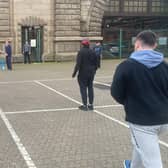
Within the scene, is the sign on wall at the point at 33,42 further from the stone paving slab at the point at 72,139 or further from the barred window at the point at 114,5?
the stone paving slab at the point at 72,139

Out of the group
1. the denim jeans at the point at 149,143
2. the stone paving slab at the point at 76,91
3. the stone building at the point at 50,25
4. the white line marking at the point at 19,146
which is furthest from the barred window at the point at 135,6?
the denim jeans at the point at 149,143

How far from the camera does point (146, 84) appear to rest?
4262 mm

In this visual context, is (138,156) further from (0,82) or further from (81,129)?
(0,82)

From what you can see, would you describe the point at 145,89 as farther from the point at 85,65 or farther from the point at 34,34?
the point at 34,34

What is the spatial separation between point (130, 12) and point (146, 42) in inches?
1432

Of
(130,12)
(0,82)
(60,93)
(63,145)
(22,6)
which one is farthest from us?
(130,12)

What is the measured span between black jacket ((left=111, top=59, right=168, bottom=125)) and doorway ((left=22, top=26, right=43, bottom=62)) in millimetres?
27957

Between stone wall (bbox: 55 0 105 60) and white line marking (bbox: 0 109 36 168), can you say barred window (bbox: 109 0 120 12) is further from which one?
white line marking (bbox: 0 109 36 168)

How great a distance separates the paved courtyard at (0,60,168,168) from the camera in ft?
20.5

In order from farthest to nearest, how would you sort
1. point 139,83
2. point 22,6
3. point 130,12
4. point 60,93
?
point 130,12, point 22,6, point 60,93, point 139,83

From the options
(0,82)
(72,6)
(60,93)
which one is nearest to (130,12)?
(72,6)

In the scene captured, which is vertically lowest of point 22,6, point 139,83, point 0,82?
point 0,82

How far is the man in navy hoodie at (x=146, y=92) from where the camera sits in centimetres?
425

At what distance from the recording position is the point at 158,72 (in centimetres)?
428
